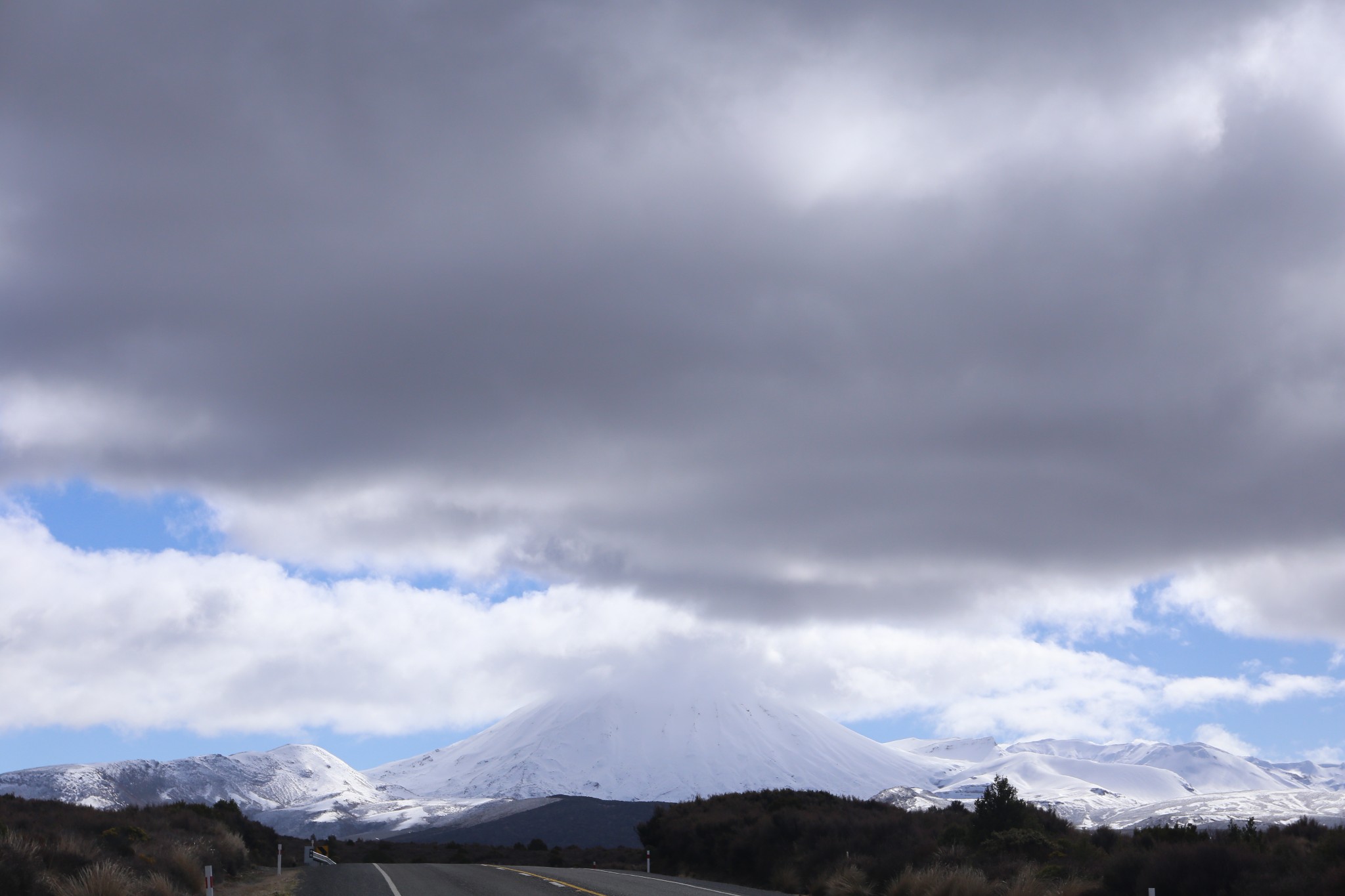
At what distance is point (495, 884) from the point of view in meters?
26.1

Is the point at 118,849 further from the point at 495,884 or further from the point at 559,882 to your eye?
the point at 559,882

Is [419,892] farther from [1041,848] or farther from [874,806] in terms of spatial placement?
[874,806]

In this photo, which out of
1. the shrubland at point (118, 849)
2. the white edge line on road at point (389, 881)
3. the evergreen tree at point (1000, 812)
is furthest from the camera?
the evergreen tree at point (1000, 812)

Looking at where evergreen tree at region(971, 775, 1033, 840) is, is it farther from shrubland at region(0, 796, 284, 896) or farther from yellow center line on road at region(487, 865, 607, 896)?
shrubland at region(0, 796, 284, 896)

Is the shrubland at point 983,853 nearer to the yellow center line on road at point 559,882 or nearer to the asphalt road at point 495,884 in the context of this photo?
the asphalt road at point 495,884

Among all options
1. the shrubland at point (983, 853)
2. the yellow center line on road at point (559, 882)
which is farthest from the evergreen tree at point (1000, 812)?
the yellow center line on road at point (559, 882)

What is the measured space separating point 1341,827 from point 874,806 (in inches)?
873

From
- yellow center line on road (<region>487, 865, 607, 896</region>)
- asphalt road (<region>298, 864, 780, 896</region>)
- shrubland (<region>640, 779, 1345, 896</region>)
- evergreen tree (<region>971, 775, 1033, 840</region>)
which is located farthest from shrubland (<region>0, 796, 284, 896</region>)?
evergreen tree (<region>971, 775, 1033, 840</region>)

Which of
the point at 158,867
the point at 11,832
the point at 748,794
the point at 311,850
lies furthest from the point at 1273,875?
the point at 311,850

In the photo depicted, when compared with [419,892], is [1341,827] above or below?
above

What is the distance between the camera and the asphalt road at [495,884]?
23969mm

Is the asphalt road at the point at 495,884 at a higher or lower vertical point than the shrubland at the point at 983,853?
lower

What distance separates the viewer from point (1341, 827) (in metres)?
23.8

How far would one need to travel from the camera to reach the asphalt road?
24.0 meters
